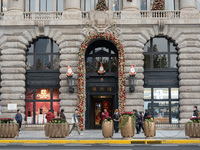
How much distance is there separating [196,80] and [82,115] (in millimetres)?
9294

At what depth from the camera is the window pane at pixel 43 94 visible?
32.3 metres

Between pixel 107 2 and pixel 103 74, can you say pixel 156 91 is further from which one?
pixel 107 2

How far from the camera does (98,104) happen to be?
33406 millimetres

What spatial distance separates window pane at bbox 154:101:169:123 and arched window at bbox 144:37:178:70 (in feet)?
9.56

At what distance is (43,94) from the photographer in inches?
1275

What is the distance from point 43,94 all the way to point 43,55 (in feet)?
10.5

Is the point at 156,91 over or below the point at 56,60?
below

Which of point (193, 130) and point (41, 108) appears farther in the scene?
point (41, 108)

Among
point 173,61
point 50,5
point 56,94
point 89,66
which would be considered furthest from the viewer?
point 50,5

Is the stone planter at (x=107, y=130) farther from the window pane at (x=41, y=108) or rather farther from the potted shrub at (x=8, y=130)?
the window pane at (x=41, y=108)

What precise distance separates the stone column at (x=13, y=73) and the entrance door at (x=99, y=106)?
5840 millimetres

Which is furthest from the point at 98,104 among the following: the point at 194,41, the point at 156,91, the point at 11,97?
the point at 194,41

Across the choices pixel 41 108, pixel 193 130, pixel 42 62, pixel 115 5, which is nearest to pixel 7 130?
pixel 41 108

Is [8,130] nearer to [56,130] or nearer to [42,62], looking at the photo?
[56,130]
